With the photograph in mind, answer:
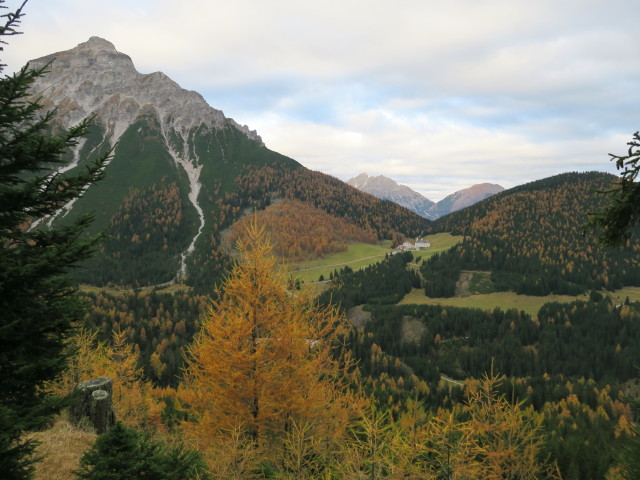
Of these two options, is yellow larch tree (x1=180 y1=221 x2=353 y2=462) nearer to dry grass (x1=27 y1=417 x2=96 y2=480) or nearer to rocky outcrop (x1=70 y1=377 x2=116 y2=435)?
dry grass (x1=27 y1=417 x2=96 y2=480)

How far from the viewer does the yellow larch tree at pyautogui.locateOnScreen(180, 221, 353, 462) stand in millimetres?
15281

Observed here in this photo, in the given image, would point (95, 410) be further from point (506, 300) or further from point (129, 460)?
point (506, 300)

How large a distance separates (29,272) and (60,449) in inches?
412

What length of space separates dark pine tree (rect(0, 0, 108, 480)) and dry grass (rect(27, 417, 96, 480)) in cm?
403

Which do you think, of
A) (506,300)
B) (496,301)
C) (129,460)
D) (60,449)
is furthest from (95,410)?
(506,300)

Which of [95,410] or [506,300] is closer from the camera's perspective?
[95,410]

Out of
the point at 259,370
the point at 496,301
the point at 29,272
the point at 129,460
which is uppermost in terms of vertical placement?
the point at 29,272

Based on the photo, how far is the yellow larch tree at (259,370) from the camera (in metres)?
15.3

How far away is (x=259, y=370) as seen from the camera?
1547 cm

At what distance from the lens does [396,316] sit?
148m

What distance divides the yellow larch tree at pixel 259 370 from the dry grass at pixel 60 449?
4249 mm

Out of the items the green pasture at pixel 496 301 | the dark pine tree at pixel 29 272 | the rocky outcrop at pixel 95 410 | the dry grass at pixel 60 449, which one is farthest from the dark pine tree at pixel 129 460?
the green pasture at pixel 496 301

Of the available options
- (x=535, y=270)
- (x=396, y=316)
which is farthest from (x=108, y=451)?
(x=535, y=270)

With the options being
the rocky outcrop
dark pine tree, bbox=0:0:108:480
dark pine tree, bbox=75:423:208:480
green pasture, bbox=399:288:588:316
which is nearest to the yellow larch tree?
the rocky outcrop
